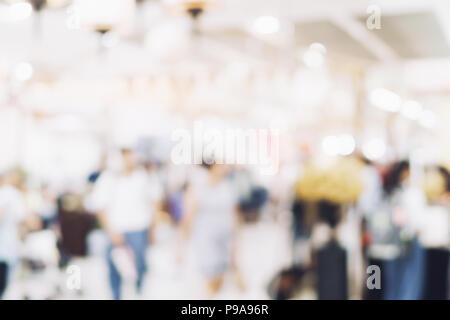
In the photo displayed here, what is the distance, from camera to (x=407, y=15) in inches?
161

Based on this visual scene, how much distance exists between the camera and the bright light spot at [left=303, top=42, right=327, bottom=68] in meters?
5.31

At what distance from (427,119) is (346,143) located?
1657 mm

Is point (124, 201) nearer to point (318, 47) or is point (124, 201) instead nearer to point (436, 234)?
point (436, 234)

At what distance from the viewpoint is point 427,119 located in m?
6.23

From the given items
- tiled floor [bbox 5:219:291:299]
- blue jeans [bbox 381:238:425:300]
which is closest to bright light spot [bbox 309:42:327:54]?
tiled floor [bbox 5:219:291:299]

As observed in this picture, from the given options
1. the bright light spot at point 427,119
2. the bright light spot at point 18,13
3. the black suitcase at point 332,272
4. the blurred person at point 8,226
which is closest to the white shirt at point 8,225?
the blurred person at point 8,226

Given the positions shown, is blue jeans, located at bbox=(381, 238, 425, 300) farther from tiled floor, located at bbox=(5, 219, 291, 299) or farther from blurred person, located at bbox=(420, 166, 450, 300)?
tiled floor, located at bbox=(5, 219, 291, 299)

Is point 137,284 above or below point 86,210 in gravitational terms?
below

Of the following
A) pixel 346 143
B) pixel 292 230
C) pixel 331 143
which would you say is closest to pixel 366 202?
pixel 292 230

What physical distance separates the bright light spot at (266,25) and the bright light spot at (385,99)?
1.39 meters

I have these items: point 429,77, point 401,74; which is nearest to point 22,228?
point 401,74

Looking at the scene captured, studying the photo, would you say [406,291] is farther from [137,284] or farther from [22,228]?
[22,228]

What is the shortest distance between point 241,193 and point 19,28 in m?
3.58

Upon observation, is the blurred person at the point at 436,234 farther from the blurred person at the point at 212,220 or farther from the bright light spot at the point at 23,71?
the bright light spot at the point at 23,71
